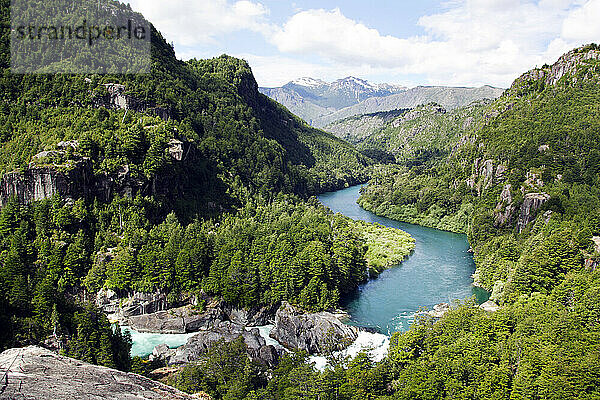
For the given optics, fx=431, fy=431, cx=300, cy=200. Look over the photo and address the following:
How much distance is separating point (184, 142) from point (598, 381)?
76.9m

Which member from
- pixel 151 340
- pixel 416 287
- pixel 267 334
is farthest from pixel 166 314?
pixel 416 287

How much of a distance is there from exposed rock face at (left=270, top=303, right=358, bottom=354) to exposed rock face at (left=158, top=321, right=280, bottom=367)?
5.14m

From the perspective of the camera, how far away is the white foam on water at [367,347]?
5069cm

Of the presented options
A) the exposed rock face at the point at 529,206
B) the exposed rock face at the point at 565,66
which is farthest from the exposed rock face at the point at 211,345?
the exposed rock face at the point at 565,66

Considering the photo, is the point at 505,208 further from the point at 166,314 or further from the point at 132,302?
the point at 132,302

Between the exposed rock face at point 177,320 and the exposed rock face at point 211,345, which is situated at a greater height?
the exposed rock face at point 211,345

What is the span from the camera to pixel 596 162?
92188 millimetres

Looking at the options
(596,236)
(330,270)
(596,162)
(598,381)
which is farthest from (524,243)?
(598,381)

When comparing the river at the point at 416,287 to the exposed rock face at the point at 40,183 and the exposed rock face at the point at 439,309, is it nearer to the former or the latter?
the exposed rock face at the point at 439,309

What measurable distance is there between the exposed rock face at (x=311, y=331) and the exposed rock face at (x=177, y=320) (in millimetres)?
9182

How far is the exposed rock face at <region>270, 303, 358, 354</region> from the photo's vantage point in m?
53.7

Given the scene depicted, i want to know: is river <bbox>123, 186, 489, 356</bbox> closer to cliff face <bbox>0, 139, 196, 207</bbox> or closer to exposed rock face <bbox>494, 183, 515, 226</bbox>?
exposed rock face <bbox>494, 183, 515, 226</bbox>

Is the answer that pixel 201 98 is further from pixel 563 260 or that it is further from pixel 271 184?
pixel 563 260

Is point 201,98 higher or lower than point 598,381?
higher
